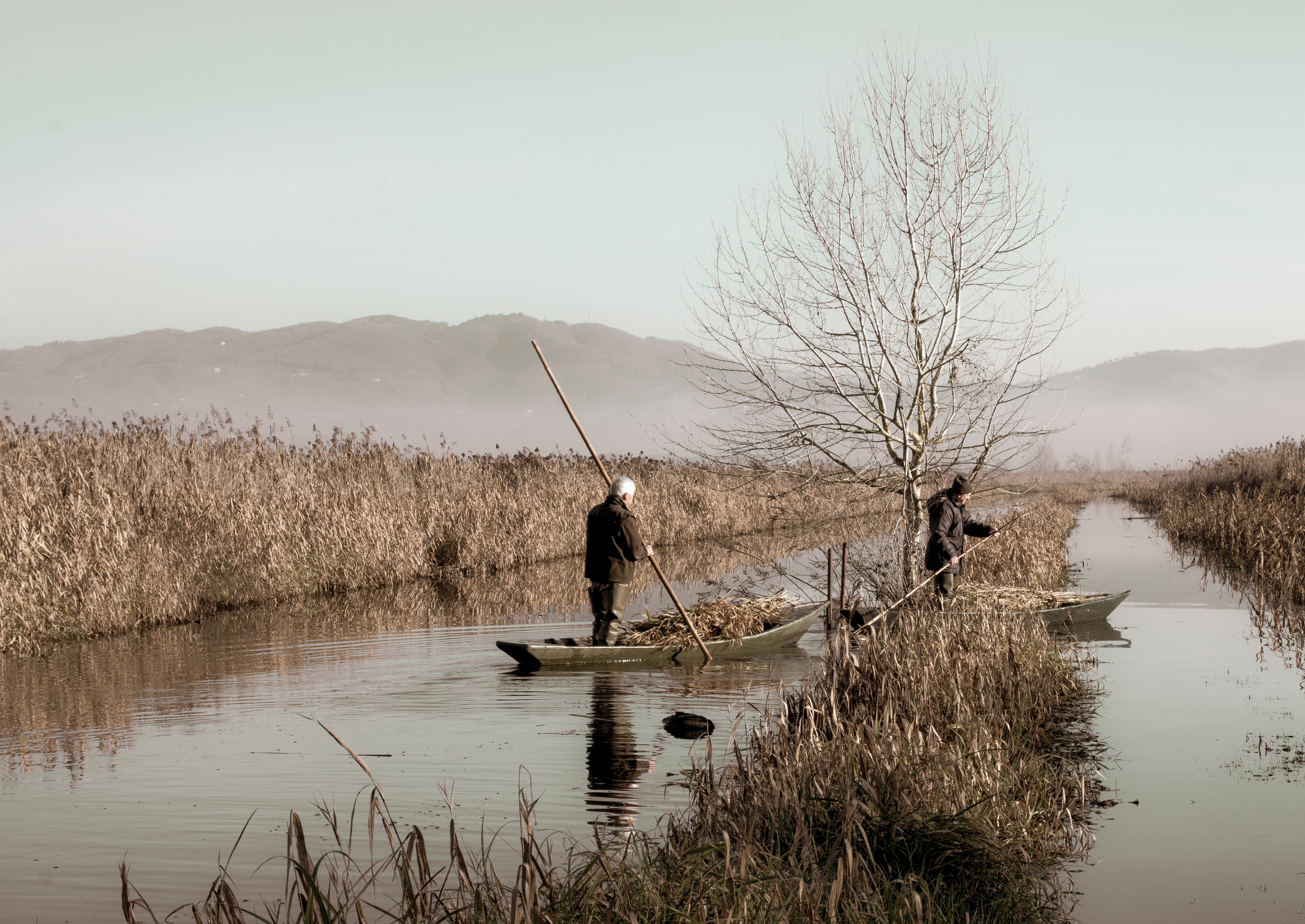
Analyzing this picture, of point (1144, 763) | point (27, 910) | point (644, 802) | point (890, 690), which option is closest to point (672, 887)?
point (644, 802)

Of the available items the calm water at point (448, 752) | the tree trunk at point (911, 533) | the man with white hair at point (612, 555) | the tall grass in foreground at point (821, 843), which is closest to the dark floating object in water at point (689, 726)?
the calm water at point (448, 752)

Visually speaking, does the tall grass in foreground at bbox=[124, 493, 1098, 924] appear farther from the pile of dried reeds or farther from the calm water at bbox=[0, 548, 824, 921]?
the pile of dried reeds

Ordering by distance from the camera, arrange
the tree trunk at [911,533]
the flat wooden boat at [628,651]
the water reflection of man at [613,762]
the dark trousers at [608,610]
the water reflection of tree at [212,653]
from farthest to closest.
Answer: the tree trunk at [911,533]
the dark trousers at [608,610]
the flat wooden boat at [628,651]
the water reflection of tree at [212,653]
the water reflection of man at [613,762]

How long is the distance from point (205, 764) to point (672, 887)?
5.37 meters

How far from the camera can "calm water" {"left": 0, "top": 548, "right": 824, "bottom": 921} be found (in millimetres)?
6422

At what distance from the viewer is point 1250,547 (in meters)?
21.2

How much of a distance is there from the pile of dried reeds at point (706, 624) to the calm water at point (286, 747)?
18.7 inches

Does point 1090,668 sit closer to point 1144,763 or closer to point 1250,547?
point 1144,763

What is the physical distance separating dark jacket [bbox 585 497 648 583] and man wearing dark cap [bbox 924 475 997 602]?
3.92 m

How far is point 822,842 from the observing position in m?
5.52

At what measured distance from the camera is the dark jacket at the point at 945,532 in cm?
1373

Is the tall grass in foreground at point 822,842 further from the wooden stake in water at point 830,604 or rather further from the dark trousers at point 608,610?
the wooden stake in water at point 830,604

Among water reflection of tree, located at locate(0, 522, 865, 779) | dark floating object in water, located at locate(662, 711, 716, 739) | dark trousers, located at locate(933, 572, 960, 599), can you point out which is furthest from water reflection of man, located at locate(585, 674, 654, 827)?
dark trousers, located at locate(933, 572, 960, 599)

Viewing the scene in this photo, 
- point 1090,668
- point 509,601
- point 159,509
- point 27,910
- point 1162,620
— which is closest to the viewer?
point 27,910
